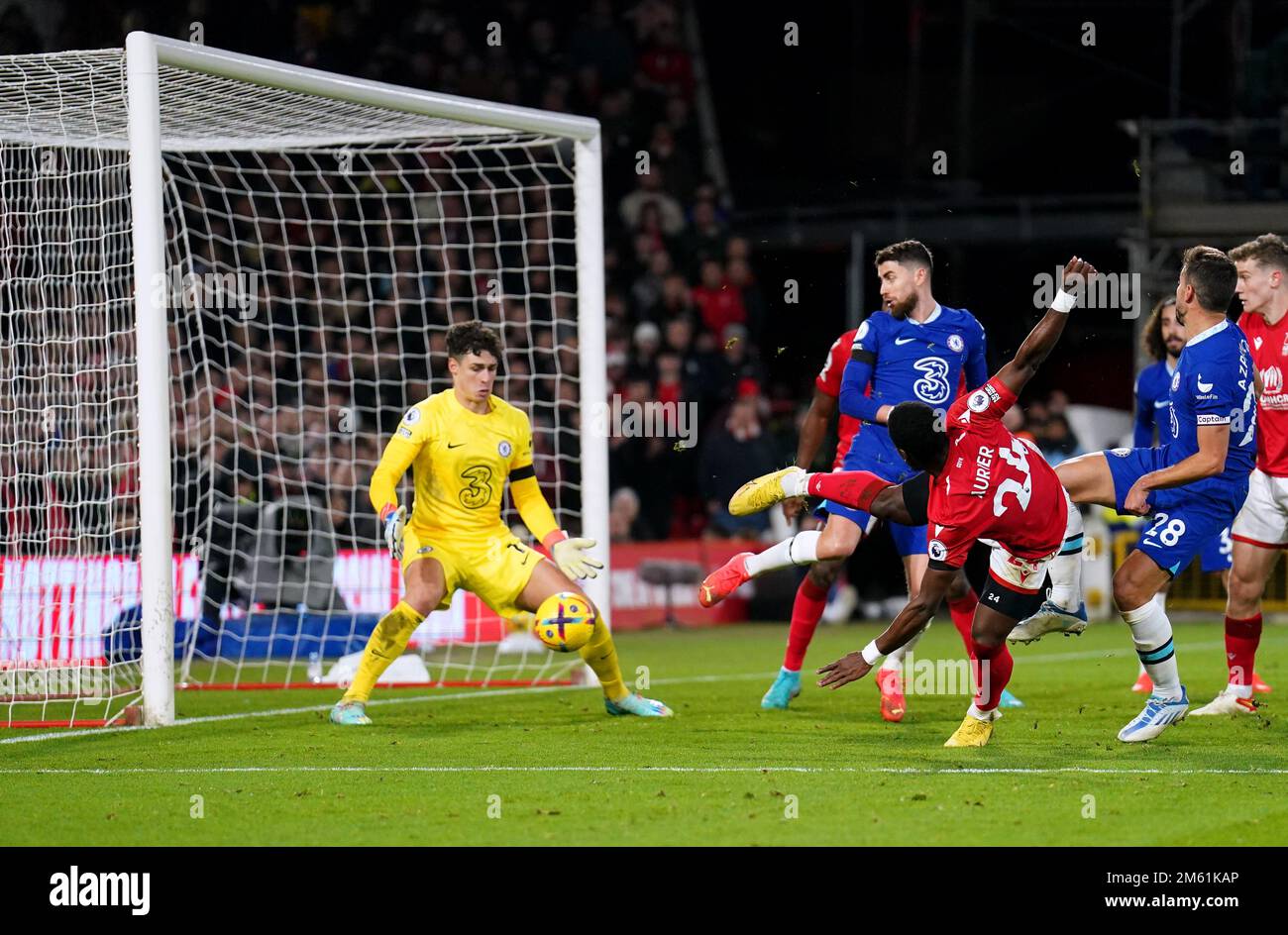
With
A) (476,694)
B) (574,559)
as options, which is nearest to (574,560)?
(574,559)

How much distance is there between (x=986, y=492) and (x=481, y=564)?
282 cm

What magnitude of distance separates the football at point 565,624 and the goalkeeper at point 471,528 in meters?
0.12

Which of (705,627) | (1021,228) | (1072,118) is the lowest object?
(705,627)

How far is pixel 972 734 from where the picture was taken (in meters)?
7.29

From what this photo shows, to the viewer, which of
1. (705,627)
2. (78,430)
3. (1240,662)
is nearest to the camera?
(1240,662)

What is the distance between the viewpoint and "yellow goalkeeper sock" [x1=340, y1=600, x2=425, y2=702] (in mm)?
8352

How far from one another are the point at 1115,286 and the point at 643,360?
4789mm

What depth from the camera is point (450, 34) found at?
64.0ft

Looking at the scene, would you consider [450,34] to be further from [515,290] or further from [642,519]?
[642,519]

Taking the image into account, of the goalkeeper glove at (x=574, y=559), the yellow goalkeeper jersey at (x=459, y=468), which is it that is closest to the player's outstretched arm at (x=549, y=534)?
the goalkeeper glove at (x=574, y=559)

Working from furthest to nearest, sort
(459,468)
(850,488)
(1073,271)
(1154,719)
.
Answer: (459,468), (850,488), (1154,719), (1073,271)

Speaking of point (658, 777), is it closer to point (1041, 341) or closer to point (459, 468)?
point (1041, 341)

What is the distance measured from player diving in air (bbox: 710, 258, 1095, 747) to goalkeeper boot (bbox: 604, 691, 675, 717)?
1760mm

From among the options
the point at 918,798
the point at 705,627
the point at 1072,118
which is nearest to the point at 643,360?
the point at 705,627
